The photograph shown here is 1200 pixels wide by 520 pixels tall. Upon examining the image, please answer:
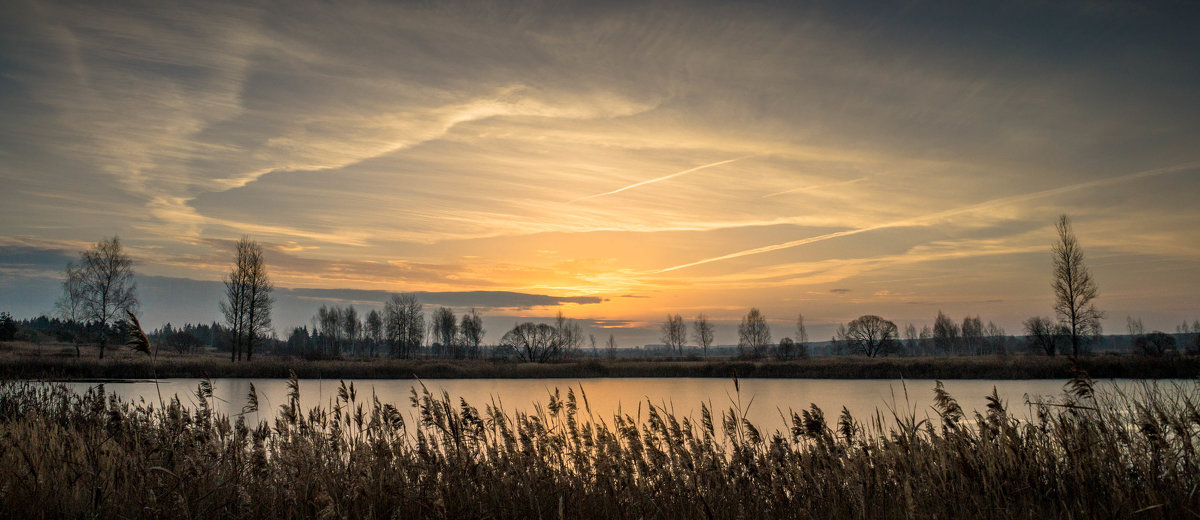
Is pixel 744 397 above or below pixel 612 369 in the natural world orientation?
above

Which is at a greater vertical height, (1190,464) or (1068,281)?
(1068,281)

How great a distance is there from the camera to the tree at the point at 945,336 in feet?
447

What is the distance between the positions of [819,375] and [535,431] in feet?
138

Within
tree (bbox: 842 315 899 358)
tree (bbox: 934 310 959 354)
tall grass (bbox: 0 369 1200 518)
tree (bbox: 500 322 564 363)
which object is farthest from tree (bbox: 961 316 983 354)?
tall grass (bbox: 0 369 1200 518)

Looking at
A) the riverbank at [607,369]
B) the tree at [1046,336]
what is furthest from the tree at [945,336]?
the riverbank at [607,369]

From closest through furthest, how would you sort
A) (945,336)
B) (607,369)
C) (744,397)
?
(744,397)
(607,369)
(945,336)

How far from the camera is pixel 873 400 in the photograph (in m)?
27.1

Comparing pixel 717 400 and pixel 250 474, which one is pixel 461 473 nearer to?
pixel 250 474

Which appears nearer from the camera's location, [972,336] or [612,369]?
[612,369]

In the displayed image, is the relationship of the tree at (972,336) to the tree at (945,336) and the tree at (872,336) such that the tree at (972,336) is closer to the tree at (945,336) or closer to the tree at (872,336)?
the tree at (945,336)

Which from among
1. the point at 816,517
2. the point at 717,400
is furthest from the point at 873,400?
the point at 816,517

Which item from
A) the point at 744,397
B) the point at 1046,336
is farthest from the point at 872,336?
the point at 744,397

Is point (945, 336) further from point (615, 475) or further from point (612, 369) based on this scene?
point (615, 475)

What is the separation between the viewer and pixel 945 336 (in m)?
134
